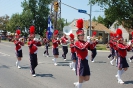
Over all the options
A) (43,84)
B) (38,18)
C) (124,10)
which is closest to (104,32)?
(38,18)

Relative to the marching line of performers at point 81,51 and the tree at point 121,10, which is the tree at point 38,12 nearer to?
the tree at point 121,10

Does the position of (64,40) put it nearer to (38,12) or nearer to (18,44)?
(18,44)

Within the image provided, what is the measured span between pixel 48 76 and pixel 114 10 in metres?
17.3

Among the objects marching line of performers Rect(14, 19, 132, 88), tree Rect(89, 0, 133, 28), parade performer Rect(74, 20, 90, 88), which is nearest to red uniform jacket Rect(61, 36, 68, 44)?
marching line of performers Rect(14, 19, 132, 88)

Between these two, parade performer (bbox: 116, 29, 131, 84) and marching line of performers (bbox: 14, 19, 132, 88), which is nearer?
marching line of performers (bbox: 14, 19, 132, 88)

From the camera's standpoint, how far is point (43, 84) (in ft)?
26.6

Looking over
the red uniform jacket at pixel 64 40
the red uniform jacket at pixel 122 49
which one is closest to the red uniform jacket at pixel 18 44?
the red uniform jacket at pixel 64 40

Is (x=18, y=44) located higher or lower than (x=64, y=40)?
lower

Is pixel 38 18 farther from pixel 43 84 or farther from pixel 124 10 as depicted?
pixel 43 84

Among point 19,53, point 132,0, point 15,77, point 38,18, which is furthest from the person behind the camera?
point 38,18

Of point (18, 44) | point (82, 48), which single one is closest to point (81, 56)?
point (82, 48)

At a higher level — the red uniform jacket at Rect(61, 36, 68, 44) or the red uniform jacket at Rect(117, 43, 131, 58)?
the red uniform jacket at Rect(61, 36, 68, 44)

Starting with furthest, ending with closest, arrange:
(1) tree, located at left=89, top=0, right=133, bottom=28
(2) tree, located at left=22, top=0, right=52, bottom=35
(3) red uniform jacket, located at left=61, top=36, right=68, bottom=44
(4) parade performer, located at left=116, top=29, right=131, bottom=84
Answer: (2) tree, located at left=22, top=0, right=52, bottom=35 → (1) tree, located at left=89, top=0, right=133, bottom=28 → (3) red uniform jacket, located at left=61, top=36, right=68, bottom=44 → (4) parade performer, located at left=116, top=29, right=131, bottom=84

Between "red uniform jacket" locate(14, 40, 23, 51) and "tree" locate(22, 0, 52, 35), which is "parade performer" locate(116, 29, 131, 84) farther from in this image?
"tree" locate(22, 0, 52, 35)
